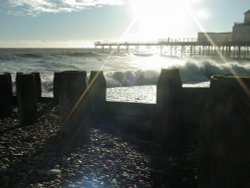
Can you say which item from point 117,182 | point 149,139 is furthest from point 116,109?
point 117,182

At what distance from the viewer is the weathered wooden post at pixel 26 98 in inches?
315

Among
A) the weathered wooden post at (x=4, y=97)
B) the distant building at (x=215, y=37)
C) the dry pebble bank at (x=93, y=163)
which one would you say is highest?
the distant building at (x=215, y=37)

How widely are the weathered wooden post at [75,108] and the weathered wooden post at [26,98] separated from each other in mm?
1572

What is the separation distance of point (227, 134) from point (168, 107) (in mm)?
3288

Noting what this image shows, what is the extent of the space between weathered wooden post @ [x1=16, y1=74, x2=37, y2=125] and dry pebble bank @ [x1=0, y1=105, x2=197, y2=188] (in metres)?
0.87

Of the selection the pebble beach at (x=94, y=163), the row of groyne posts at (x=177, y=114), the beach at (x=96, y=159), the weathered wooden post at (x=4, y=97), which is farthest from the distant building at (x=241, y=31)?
the pebble beach at (x=94, y=163)

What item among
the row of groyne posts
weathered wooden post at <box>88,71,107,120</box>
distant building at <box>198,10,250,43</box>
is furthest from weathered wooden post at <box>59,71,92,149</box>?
distant building at <box>198,10,250,43</box>

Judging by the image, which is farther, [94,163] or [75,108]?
[75,108]

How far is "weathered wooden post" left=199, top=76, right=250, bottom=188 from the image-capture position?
9.50 feet

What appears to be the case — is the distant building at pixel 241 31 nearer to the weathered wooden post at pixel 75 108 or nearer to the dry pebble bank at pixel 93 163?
the weathered wooden post at pixel 75 108

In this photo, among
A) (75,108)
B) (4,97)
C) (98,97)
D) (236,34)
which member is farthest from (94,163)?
(236,34)

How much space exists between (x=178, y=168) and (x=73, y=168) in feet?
5.35

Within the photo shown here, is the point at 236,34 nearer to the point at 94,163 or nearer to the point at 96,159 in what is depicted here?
the point at 96,159

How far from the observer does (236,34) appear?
221ft
